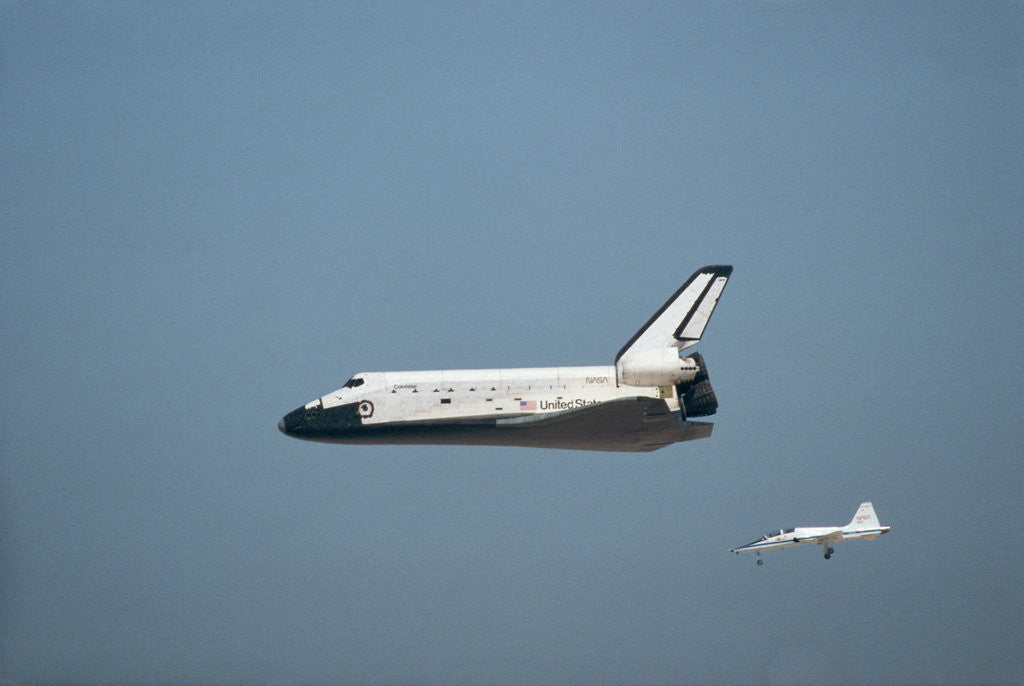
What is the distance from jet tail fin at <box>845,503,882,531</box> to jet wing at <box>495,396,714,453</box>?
841 centimetres

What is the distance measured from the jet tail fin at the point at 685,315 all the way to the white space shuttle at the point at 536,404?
4cm

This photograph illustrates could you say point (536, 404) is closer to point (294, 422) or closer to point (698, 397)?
point (698, 397)

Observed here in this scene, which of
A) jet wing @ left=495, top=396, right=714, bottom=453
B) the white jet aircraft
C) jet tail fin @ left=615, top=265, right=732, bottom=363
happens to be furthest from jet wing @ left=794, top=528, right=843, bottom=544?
jet tail fin @ left=615, top=265, right=732, bottom=363

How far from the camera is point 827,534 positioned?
3788 centimetres

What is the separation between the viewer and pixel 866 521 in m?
37.6

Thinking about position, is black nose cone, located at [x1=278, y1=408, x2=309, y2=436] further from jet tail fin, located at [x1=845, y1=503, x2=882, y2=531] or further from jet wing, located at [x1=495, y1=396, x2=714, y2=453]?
jet tail fin, located at [x1=845, y1=503, x2=882, y2=531]

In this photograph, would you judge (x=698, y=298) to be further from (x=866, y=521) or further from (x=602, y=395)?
(x=866, y=521)

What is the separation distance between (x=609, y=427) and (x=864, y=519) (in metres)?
11.5

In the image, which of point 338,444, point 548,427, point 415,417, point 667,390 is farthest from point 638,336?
point 338,444

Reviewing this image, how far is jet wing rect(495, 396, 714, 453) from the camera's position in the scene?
31312 millimetres

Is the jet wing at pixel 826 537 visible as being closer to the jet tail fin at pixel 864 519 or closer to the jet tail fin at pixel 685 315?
the jet tail fin at pixel 864 519

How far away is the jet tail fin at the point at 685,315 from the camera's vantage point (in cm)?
3331

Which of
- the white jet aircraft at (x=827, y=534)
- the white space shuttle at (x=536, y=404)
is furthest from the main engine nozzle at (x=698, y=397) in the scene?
the white jet aircraft at (x=827, y=534)

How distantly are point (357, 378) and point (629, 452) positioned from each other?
28.3ft
